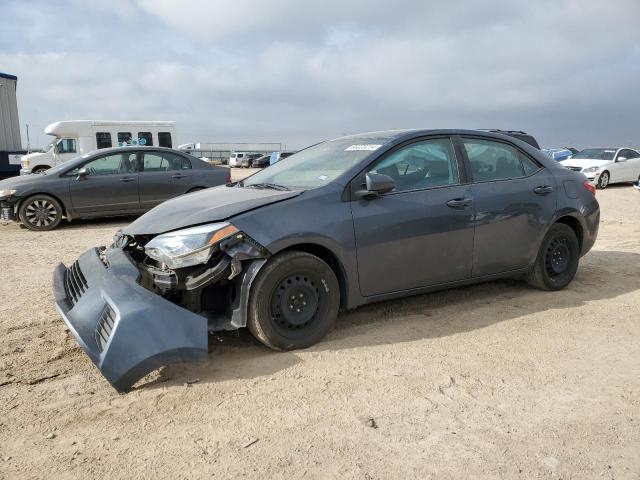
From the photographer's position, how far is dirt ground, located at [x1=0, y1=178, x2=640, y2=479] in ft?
7.99

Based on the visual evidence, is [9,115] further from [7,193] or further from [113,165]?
[113,165]

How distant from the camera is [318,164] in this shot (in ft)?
14.4

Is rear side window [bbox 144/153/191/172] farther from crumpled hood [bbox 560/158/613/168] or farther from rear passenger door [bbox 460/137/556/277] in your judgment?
crumpled hood [bbox 560/158/613/168]

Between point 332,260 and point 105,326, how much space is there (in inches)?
62.3

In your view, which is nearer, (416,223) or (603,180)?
(416,223)

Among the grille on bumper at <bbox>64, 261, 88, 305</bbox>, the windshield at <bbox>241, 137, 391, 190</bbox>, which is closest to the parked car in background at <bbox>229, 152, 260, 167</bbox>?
the windshield at <bbox>241, 137, 391, 190</bbox>

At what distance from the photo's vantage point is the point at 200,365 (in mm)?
3436

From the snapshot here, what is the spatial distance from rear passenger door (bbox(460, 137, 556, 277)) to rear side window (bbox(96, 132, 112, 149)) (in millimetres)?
17660

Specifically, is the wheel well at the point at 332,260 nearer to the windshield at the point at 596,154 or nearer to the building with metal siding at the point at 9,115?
the building with metal siding at the point at 9,115

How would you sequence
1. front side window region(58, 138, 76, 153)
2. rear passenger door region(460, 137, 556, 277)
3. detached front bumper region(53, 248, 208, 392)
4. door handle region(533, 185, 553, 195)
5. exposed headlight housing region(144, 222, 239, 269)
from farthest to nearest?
front side window region(58, 138, 76, 153), door handle region(533, 185, 553, 195), rear passenger door region(460, 137, 556, 277), exposed headlight housing region(144, 222, 239, 269), detached front bumper region(53, 248, 208, 392)

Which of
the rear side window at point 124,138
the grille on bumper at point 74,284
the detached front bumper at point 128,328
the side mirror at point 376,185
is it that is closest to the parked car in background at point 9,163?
the rear side window at point 124,138

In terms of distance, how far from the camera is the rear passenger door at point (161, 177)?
10008mm

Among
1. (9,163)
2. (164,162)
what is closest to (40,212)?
(164,162)

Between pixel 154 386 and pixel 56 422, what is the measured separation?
0.55 meters
